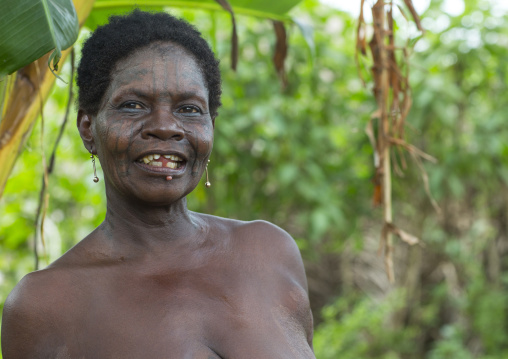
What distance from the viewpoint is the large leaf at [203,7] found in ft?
7.36

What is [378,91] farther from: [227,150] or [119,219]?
[227,150]

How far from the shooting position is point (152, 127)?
1470 mm

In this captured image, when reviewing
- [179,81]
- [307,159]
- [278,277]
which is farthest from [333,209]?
[179,81]

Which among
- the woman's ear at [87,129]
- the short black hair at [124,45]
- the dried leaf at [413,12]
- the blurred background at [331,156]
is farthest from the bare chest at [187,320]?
the blurred background at [331,156]

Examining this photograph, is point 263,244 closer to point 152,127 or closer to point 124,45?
point 152,127

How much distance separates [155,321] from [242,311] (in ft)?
0.70

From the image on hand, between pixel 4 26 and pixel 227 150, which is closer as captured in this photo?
pixel 4 26

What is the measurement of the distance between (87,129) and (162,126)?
0.24 m

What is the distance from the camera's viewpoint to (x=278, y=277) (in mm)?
1720

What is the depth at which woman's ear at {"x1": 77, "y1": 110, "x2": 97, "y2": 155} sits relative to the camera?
A: 62.7 inches

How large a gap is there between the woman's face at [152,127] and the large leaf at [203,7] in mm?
781

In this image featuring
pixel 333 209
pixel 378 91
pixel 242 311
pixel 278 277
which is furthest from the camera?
pixel 333 209

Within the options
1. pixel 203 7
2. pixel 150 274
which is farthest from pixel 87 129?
pixel 203 7

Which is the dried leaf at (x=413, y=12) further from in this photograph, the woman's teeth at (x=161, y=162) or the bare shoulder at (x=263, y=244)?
the woman's teeth at (x=161, y=162)
